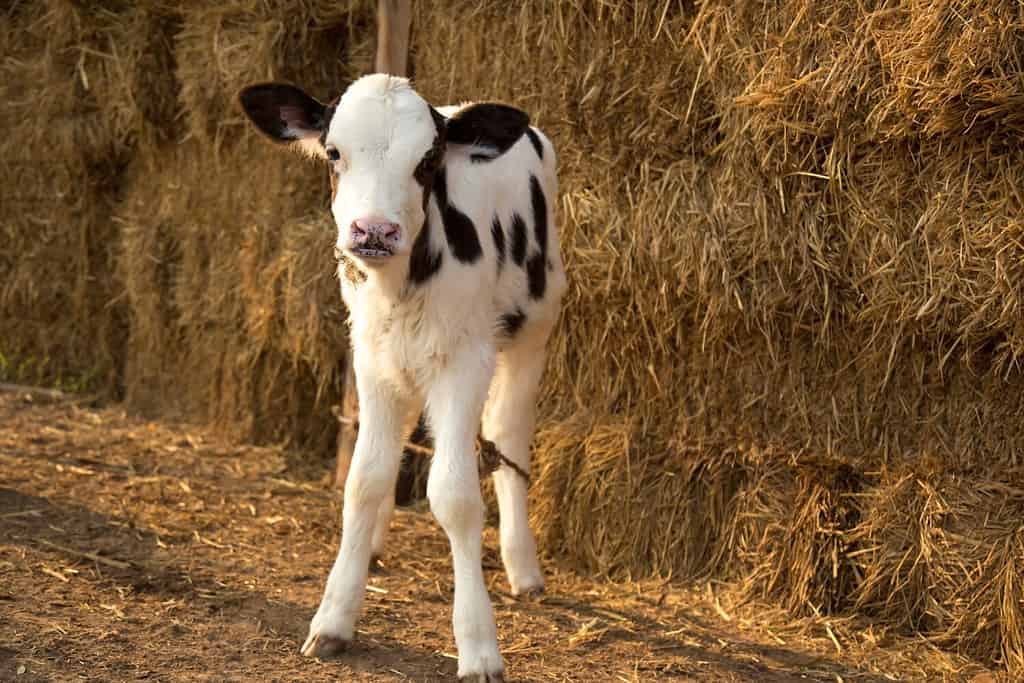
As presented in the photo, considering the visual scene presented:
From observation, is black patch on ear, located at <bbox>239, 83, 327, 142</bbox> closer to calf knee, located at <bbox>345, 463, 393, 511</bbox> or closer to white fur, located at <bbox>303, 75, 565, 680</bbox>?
white fur, located at <bbox>303, 75, 565, 680</bbox>

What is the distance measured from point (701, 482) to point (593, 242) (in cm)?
117

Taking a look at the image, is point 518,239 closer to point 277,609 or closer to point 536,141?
point 536,141

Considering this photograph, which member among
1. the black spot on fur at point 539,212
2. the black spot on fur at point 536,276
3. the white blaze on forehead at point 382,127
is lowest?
the black spot on fur at point 536,276

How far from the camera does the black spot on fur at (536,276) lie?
557 centimetres

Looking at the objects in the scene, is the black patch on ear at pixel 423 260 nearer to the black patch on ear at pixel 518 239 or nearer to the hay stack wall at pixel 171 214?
the black patch on ear at pixel 518 239

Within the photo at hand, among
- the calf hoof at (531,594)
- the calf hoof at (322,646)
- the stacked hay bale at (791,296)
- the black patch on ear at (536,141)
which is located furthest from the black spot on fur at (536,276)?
the calf hoof at (322,646)

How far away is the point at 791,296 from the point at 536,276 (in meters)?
1.05

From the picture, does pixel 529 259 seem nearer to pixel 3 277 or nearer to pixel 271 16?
pixel 271 16

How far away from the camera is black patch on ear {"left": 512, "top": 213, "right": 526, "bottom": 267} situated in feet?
17.9

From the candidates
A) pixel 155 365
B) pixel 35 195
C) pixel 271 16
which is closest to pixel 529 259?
pixel 271 16

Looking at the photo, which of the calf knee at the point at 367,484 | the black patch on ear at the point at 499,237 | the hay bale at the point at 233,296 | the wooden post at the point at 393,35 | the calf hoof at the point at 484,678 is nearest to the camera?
the calf hoof at the point at 484,678

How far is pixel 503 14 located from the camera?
6422 millimetres

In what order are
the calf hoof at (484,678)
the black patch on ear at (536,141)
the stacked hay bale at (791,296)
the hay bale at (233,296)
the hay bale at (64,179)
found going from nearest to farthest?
the calf hoof at (484,678) < the stacked hay bale at (791,296) < the black patch on ear at (536,141) < the hay bale at (233,296) < the hay bale at (64,179)

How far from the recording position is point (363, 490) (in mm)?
4832
